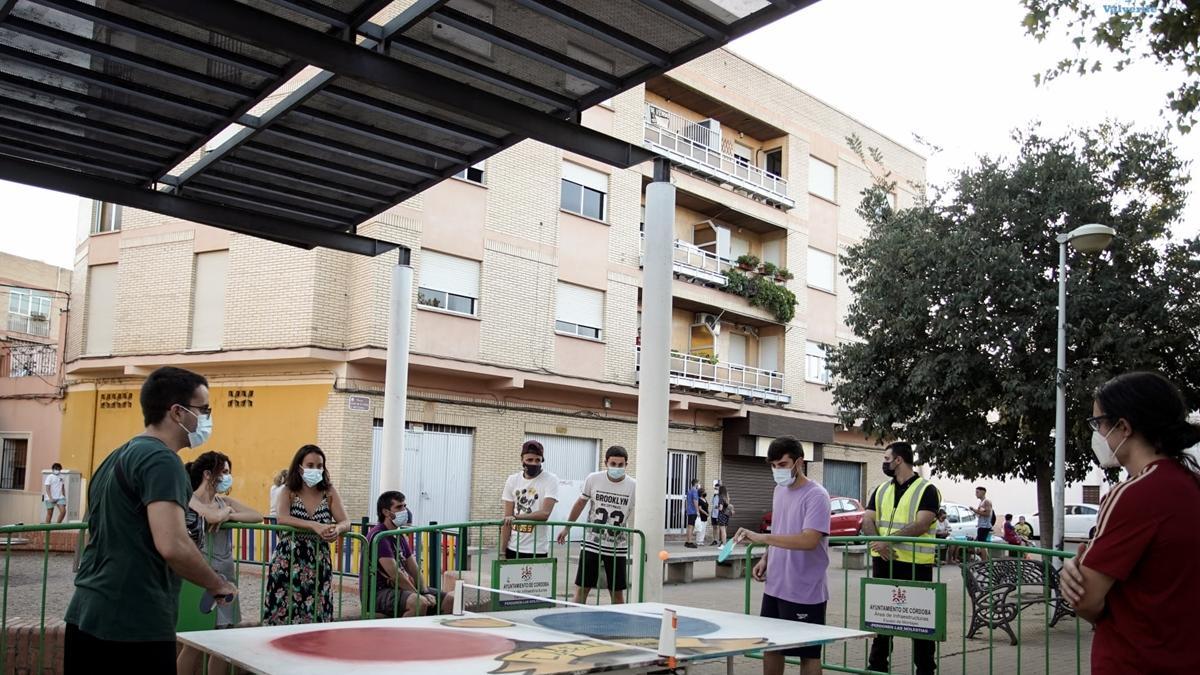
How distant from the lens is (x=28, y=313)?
4262 centimetres

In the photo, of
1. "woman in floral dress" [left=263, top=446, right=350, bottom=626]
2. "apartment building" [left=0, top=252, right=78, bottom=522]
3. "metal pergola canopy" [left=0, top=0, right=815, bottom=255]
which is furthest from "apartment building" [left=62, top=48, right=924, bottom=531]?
"woman in floral dress" [left=263, top=446, right=350, bottom=626]

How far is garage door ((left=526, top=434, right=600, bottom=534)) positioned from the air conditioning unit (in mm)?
6249

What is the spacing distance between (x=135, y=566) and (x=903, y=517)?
20.0ft

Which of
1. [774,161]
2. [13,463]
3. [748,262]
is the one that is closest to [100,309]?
[13,463]

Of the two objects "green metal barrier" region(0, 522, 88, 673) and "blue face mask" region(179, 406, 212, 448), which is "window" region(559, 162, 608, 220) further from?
"blue face mask" region(179, 406, 212, 448)

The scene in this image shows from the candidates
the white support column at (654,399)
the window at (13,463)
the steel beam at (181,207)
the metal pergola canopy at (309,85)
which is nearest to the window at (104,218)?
the window at (13,463)

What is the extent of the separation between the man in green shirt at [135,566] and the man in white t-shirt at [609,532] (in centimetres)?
501

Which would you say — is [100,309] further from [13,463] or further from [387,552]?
[387,552]

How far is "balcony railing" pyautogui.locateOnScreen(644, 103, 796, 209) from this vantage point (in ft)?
97.7

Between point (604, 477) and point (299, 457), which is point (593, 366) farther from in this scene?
point (299, 457)

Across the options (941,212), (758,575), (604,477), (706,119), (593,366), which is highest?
(706,119)

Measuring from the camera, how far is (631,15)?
714cm

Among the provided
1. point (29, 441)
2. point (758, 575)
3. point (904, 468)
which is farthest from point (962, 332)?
point (29, 441)

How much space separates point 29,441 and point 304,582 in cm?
2524
